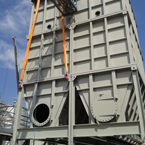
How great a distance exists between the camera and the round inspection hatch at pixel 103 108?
8.35 meters

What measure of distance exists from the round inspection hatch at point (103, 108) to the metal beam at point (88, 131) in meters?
0.41

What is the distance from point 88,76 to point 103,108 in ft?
7.08

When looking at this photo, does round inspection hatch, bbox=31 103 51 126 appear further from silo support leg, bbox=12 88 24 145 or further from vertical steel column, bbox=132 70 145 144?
vertical steel column, bbox=132 70 145 144

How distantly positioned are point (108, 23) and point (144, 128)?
258 inches

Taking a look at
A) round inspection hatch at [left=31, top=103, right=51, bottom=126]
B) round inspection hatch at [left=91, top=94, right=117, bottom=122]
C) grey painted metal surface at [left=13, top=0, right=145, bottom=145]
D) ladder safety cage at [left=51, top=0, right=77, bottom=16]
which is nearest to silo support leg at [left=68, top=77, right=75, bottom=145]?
grey painted metal surface at [left=13, top=0, right=145, bottom=145]

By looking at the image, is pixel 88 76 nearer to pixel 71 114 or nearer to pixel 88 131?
pixel 71 114

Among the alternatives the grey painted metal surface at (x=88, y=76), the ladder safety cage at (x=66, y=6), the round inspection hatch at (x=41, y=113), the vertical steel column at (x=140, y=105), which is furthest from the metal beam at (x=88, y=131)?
the ladder safety cage at (x=66, y=6)

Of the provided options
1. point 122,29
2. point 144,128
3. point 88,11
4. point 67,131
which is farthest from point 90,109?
point 88,11

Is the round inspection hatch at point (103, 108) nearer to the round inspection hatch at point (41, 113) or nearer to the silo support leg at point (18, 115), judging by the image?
the round inspection hatch at point (41, 113)

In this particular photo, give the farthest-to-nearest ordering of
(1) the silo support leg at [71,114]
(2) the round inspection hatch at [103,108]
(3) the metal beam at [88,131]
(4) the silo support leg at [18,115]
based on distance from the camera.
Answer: (4) the silo support leg at [18,115] → (1) the silo support leg at [71,114] → (2) the round inspection hatch at [103,108] → (3) the metal beam at [88,131]

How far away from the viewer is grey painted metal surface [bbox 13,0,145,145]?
8422 millimetres

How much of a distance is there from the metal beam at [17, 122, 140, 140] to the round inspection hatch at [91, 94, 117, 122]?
41cm

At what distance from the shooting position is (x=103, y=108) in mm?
8602

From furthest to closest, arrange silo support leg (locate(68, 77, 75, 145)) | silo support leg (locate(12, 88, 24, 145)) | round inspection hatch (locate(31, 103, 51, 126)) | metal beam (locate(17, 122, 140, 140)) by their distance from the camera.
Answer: round inspection hatch (locate(31, 103, 51, 126)) < silo support leg (locate(12, 88, 24, 145)) < silo support leg (locate(68, 77, 75, 145)) < metal beam (locate(17, 122, 140, 140))
